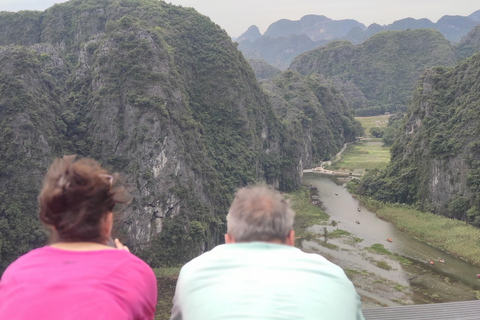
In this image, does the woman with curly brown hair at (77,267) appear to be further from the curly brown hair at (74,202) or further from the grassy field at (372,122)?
the grassy field at (372,122)

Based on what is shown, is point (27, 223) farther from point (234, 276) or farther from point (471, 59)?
point (471, 59)

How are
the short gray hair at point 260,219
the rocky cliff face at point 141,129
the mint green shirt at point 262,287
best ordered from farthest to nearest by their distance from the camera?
the rocky cliff face at point 141,129, the short gray hair at point 260,219, the mint green shirt at point 262,287

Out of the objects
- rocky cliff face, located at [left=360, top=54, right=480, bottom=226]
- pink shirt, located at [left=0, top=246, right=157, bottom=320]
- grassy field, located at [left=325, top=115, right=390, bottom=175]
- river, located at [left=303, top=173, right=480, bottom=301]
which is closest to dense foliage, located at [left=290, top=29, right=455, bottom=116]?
grassy field, located at [left=325, top=115, right=390, bottom=175]

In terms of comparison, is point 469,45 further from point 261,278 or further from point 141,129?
point 261,278

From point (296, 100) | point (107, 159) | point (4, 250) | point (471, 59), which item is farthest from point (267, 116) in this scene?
point (4, 250)

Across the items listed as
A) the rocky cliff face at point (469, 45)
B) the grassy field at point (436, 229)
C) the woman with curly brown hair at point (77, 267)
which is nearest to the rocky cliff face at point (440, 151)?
the grassy field at point (436, 229)

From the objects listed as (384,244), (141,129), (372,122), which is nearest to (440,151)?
(384,244)

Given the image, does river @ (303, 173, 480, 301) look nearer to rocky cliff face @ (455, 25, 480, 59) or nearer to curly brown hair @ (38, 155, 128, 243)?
curly brown hair @ (38, 155, 128, 243)
